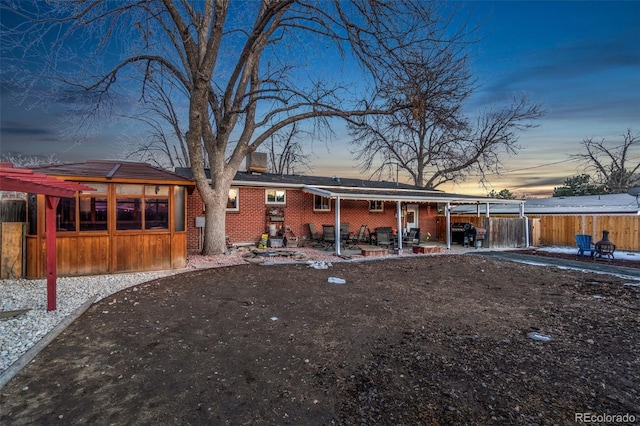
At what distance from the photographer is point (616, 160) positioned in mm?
26609

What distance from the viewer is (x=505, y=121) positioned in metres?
21.6

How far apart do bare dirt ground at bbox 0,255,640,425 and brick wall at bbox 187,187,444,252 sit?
628cm

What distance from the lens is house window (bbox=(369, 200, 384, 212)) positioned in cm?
1633

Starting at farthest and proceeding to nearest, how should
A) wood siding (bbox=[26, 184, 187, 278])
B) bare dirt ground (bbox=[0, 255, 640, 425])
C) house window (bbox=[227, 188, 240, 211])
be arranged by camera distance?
house window (bbox=[227, 188, 240, 211])
wood siding (bbox=[26, 184, 187, 278])
bare dirt ground (bbox=[0, 255, 640, 425])

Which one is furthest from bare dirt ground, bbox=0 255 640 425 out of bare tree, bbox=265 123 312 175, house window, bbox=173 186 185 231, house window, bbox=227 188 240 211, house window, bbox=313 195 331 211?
bare tree, bbox=265 123 312 175

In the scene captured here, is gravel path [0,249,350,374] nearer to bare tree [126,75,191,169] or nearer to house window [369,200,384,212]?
house window [369,200,384,212]

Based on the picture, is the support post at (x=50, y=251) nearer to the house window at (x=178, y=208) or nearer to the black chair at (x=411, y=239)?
the house window at (x=178, y=208)

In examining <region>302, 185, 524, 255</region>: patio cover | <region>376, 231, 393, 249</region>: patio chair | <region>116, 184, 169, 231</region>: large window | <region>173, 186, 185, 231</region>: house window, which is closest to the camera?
<region>116, 184, 169, 231</region>: large window

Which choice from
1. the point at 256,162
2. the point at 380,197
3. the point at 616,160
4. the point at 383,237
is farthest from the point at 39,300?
the point at 616,160

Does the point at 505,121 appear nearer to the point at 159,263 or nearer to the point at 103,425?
the point at 159,263

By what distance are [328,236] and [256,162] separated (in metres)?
5.50

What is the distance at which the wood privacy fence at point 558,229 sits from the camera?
1411 cm

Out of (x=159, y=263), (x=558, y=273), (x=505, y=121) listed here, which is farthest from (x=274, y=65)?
(x=505, y=121)

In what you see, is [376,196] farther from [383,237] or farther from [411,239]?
[411,239]
